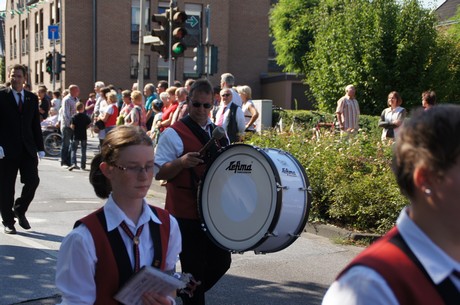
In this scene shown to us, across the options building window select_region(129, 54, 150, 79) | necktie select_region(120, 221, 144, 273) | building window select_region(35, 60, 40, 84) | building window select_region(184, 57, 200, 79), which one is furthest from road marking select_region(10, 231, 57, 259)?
building window select_region(35, 60, 40, 84)

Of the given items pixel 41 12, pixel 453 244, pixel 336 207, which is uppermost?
pixel 41 12

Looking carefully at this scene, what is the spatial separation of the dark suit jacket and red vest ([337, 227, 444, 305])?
6.92m

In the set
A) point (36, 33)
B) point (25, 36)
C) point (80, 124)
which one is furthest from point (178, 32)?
point (25, 36)

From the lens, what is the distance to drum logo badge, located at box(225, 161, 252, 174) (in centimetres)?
464

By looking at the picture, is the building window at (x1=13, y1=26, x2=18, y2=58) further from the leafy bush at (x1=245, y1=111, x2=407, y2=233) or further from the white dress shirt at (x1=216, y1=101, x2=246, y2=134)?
the white dress shirt at (x1=216, y1=101, x2=246, y2=134)

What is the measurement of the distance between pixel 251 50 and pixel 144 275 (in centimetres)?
4456

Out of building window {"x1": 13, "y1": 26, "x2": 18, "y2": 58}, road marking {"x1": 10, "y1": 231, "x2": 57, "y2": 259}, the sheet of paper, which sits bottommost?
road marking {"x1": 10, "y1": 231, "x2": 57, "y2": 259}

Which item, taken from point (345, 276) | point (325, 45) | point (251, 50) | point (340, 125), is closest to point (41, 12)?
point (251, 50)

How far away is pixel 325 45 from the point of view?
25.7m

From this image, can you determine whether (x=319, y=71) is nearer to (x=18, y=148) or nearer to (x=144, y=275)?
(x=18, y=148)

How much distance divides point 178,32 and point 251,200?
9077 mm

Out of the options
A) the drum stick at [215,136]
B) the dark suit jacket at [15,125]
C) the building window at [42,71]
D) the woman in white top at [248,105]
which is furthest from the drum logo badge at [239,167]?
the building window at [42,71]

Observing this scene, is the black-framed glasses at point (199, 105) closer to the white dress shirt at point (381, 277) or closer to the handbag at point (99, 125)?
the white dress shirt at point (381, 277)

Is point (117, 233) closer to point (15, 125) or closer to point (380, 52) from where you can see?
point (15, 125)
